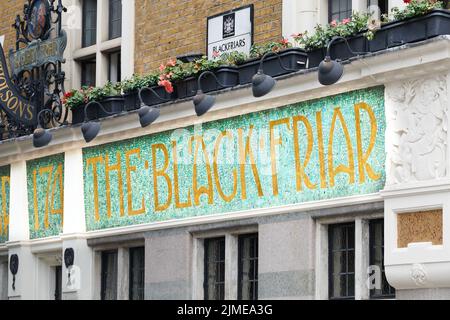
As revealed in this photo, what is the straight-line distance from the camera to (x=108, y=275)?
2130cm

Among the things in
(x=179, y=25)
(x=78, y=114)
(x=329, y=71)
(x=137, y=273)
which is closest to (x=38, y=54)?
(x=78, y=114)

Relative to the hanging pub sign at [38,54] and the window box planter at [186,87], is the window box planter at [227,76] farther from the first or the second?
the hanging pub sign at [38,54]

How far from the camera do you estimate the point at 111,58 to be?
22375 millimetres

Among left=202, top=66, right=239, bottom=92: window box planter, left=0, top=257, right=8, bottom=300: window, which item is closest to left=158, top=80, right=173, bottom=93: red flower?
left=202, top=66, right=239, bottom=92: window box planter

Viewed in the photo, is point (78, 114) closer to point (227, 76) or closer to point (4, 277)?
point (227, 76)

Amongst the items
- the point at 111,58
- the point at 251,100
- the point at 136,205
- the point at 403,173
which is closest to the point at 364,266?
the point at 403,173

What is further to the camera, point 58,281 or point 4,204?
point 4,204

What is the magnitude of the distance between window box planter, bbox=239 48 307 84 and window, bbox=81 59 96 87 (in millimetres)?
4472

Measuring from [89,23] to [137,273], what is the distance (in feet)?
13.6

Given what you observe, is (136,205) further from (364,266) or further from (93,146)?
(364,266)

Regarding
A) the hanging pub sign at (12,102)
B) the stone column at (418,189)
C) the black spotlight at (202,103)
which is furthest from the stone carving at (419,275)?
the hanging pub sign at (12,102)

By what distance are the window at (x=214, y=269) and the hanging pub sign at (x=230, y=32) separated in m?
2.35

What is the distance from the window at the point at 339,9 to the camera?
18641mm

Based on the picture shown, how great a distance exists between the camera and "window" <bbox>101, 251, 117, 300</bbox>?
69.5 ft
